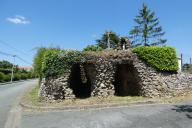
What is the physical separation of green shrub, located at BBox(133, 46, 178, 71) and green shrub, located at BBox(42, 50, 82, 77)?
4193 mm

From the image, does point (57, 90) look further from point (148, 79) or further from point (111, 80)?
point (148, 79)

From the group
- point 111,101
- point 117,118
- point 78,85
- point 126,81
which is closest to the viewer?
point 117,118

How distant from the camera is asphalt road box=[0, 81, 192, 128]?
10.4 m

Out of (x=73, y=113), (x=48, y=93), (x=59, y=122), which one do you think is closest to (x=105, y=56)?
(x=48, y=93)

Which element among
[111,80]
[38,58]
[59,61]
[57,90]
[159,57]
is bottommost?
[57,90]

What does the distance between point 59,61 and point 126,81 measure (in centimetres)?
589

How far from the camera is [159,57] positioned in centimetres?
1805

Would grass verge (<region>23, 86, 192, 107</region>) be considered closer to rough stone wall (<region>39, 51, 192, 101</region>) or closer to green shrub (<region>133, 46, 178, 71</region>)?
rough stone wall (<region>39, 51, 192, 101</region>)

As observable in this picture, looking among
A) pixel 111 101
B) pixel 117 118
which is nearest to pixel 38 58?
pixel 111 101

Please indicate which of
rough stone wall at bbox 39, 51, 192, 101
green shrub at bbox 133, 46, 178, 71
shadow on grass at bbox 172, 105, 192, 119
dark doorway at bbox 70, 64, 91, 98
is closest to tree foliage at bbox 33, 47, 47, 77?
dark doorway at bbox 70, 64, 91, 98

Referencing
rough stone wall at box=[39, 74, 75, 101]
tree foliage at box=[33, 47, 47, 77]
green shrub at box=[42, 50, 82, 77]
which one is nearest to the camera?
rough stone wall at box=[39, 74, 75, 101]

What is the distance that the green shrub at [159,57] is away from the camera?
703 inches

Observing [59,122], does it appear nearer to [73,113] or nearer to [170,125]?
[73,113]

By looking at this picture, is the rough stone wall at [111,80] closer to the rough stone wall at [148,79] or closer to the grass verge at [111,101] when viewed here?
the rough stone wall at [148,79]
